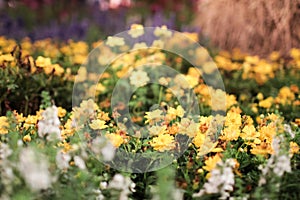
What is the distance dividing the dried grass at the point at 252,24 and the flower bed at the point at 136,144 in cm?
46

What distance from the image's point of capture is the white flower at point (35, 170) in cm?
182

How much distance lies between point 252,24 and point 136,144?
2.15 m

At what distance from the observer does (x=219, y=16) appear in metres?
4.59

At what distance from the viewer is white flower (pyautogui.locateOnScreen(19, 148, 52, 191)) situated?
5.97 ft

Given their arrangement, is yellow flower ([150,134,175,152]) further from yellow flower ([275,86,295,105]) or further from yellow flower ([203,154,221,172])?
yellow flower ([275,86,295,105])

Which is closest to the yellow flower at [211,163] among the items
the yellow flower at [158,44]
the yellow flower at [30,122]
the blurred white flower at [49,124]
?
the blurred white flower at [49,124]

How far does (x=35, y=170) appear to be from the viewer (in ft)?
5.96

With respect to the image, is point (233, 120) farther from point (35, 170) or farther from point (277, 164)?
point (35, 170)

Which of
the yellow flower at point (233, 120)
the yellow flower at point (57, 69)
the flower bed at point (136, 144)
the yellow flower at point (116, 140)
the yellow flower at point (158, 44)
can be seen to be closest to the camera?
the flower bed at point (136, 144)

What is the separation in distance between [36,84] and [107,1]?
444 centimetres

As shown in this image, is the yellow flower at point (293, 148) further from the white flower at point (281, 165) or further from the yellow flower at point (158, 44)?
the yellow flower at point (158, 44)

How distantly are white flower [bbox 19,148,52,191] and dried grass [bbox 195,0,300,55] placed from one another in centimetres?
267

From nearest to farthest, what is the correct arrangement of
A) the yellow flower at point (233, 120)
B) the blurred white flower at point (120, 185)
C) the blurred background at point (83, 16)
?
the blurred white flower at point (120, 185), the yellow flower at point (233, 120), the blurred background at point (83, 16)

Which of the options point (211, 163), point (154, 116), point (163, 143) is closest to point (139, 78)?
point (154, 116)
